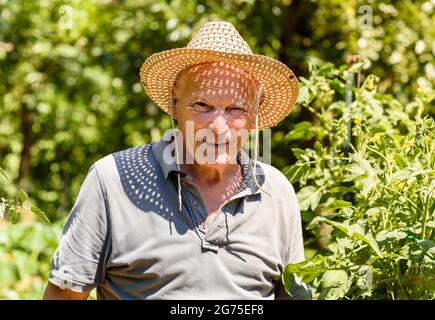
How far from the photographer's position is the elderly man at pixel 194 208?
1.77m

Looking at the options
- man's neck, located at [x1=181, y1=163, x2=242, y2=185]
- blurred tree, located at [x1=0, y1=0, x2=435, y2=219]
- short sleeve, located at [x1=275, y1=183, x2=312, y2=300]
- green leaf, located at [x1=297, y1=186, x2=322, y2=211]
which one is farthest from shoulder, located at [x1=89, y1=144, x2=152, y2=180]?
blurred tree, located at [x1=0, y1=0, x2=435, y2=219]

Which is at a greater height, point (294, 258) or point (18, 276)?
point (294, 258)

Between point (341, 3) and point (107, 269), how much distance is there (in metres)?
2.79

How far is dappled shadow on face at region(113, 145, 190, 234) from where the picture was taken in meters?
1.82

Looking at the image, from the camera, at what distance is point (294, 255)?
1.94 meters

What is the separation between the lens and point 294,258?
1934 millimetres

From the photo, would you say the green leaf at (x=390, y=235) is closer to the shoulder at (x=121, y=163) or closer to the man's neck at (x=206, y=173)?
the man's neck at (x=206, y=173)

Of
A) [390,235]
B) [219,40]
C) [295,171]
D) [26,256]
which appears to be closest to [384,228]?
[390,235]

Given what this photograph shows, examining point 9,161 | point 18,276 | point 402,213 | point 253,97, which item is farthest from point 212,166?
point 9,161

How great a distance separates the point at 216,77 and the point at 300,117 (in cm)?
226

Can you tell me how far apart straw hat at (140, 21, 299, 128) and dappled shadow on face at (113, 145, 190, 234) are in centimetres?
21

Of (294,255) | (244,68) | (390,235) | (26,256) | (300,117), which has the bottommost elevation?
(26,256)

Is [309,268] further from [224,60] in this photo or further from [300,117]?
[300,117]
